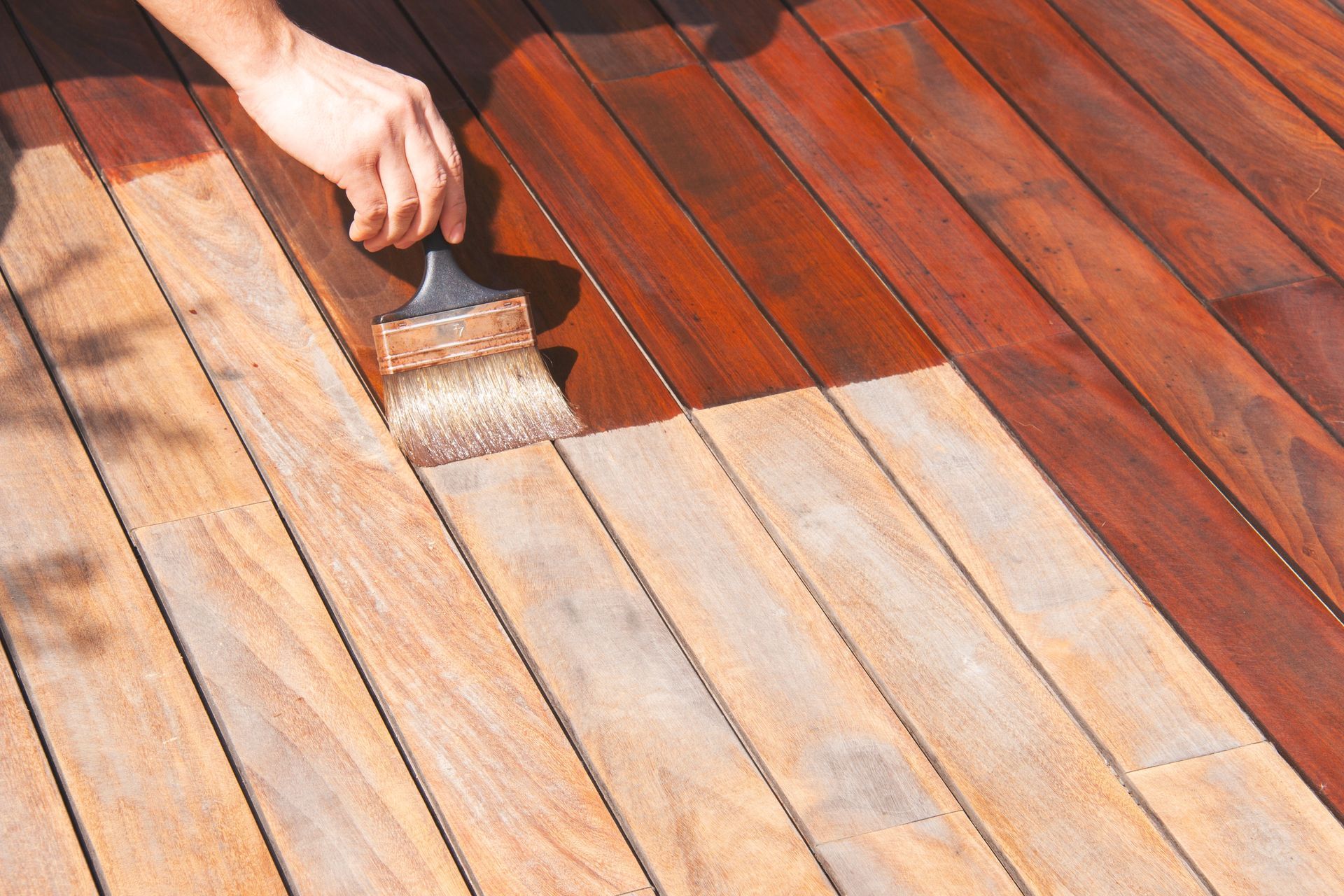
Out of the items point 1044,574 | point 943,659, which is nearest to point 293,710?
point 943,659

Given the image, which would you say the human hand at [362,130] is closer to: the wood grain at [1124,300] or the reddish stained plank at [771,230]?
the reddish stained plank at [771,230]

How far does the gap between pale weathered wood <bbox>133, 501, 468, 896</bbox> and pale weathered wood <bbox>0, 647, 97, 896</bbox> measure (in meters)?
0.16

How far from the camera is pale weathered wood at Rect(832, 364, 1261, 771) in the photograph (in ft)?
4.79

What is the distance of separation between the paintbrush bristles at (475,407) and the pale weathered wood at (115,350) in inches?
7.6

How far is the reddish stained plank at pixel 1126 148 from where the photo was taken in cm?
196

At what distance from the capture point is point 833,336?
6.00 ft

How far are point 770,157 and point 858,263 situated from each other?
0.83 ft

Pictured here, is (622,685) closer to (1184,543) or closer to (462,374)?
(462,374)

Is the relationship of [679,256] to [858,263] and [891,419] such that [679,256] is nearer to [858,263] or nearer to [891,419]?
[858,263]

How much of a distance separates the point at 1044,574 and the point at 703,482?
41 centimetres

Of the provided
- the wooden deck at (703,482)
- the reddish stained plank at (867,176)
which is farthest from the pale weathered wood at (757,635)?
the reddish stained plank at (867,176)

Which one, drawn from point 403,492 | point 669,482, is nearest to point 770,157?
point 669,482

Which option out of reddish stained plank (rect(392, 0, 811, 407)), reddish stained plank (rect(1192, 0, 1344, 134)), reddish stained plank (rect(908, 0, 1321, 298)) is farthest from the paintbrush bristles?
reddish stained plank (rect(1192, 0, 1344, 134))

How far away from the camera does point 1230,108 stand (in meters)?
2.19
